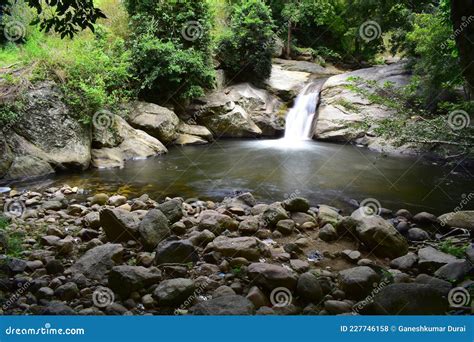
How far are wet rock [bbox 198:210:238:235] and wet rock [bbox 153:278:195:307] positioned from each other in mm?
1582

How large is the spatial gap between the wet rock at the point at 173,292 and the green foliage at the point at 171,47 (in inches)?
403

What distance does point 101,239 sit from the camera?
15.0 feet

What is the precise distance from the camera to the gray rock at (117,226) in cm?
448

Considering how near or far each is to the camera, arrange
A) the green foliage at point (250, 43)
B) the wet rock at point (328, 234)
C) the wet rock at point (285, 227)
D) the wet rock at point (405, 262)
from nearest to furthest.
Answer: the wet rock at point (405, 262), the wet rock at point (328, 234), the wet rock at point (285, 227), the green foliage at point (250, 43)

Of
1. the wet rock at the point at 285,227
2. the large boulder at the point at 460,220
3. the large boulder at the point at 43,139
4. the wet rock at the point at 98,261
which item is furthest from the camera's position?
the large boulder at the point at 43,139

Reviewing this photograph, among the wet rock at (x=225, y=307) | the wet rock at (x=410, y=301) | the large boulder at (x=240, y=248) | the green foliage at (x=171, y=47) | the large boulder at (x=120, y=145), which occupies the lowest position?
the large boulder at (x=120, y=145)

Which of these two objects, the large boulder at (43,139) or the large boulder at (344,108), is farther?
the large boulder at (344,108)

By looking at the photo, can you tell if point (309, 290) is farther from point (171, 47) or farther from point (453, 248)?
point (171, 47)

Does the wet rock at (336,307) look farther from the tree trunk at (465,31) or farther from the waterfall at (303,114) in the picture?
the waterfall at (303,114)

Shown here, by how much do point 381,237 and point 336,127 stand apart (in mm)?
9168

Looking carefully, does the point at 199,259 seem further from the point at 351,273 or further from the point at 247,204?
the point at 247,204

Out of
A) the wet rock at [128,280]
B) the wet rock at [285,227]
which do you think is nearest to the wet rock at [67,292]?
the wet rock at [128,280]

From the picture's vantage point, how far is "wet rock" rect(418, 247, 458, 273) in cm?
382

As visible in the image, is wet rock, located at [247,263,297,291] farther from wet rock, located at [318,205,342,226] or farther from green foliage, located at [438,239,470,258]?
green foliage, located at [438,239,470,258]
